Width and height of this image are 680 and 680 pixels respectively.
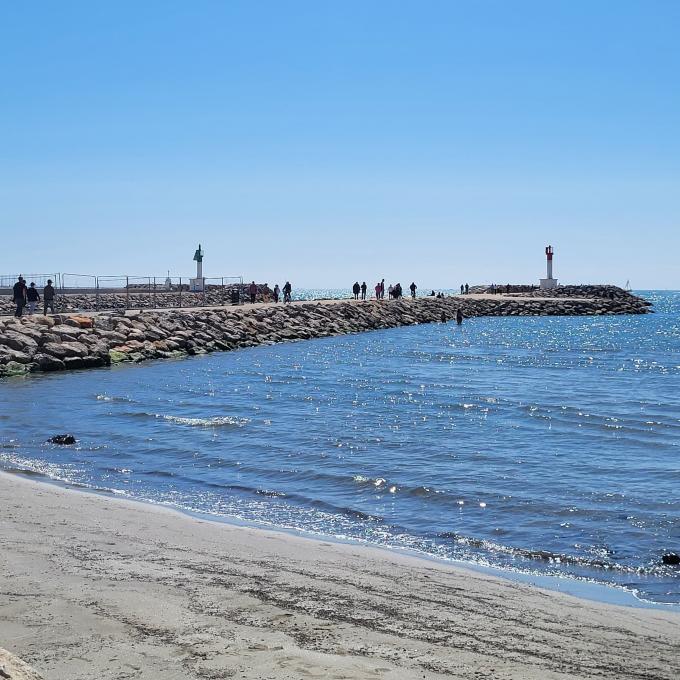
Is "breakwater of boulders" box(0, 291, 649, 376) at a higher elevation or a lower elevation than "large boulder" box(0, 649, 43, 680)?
higher

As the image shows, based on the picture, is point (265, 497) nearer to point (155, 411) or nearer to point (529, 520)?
point (529, 520)

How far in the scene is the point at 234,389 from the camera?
24.3m

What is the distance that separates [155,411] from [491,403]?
A: 8.48 meters

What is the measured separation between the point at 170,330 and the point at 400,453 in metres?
23.1

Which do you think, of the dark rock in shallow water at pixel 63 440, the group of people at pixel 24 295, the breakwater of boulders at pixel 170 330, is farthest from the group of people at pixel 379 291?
the dark rock in shallow water at pixel 63 440

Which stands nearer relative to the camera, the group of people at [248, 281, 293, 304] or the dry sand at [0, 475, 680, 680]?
the dry sand at [0, 475, 680, 680]

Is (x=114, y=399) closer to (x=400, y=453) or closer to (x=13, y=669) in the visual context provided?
(x=400, y=453)

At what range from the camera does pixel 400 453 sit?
15.0 metres

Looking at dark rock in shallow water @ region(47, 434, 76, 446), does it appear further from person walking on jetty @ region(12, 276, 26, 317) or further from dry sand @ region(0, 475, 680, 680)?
person walking on jetty @ region(12, 276, 26, 317)

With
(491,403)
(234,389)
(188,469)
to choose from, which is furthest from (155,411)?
(491,403)

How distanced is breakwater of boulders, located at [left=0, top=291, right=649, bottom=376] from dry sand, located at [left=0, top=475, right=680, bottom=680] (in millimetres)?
19779

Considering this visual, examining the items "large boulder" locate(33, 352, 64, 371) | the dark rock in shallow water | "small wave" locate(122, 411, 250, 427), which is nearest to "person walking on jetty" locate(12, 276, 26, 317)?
"large boulder" locate(33, 352, 64, 371)

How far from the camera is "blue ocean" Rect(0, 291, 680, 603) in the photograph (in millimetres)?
9992

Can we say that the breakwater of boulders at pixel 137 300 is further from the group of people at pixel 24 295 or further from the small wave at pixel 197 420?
the small wave at pixel 197 420
